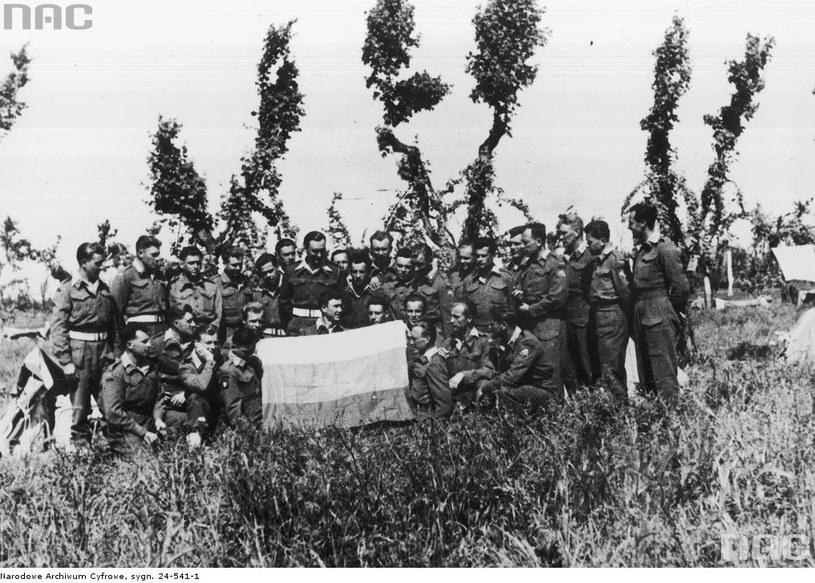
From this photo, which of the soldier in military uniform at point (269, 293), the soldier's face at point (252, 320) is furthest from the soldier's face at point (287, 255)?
the soldier's face at point (252, 320)

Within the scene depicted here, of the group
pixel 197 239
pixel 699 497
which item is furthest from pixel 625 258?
pixel 197 239

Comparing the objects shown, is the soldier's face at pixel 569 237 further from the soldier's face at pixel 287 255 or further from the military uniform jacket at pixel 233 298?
the military uniform jacket at pixel 233 298

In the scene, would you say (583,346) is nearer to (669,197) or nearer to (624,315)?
(624,315)

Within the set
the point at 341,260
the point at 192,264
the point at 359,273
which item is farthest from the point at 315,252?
the point at 192,264

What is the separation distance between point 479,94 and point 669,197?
185cm

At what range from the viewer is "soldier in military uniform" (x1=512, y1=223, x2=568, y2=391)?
4949 mm

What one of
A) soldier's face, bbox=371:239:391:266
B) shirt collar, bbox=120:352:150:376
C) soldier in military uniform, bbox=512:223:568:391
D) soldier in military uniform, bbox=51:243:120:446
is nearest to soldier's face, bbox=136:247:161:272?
soldier in military uniform, bbox=51:243:120:446

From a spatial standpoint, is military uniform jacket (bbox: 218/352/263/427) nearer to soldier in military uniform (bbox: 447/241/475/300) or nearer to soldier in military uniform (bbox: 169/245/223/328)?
soldier in military uniform (bbox: 169/245/223/328)

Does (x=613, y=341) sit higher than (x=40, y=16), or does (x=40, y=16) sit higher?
(x=40, y=16)

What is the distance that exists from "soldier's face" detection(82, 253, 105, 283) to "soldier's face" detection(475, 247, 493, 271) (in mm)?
2744

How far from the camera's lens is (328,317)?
17.1ft

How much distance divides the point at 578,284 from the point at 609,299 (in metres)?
0.24

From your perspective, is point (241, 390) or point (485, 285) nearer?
point (241, 390)

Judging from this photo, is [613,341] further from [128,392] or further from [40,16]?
[40,16]
